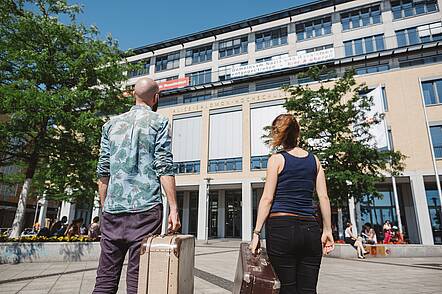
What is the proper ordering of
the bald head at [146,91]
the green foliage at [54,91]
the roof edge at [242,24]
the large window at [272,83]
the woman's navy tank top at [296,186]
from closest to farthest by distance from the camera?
the woman's navy tank top at [296,186], the bald head at [146,91], the green foliage at [54,91], the large window at [272,83], the roof edge at [242,24]

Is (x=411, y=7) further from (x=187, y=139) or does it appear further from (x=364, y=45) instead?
(x=187, y=139)

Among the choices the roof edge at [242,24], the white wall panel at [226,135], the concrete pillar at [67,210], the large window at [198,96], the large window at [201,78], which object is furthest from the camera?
the concrete pillar at [67,210]

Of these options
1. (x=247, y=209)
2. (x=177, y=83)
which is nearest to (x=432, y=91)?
(x=247, y=209)

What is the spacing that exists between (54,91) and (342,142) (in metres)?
11.7

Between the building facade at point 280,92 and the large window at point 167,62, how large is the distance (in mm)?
774

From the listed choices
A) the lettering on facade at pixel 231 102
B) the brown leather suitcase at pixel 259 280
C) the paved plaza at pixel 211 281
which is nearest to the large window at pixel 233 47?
the lettering on facade at pixel 231 102

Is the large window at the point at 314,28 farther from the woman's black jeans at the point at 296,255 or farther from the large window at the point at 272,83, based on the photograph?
the woman's black jeans at the point at 296,255

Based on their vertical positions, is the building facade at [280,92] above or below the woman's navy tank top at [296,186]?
above

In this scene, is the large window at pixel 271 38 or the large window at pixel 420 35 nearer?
the large window at pixel 420 35

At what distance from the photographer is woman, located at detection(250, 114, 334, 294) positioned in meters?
2.10

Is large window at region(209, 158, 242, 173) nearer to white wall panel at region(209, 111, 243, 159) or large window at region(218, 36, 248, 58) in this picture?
white wall panel at region(209, 111, 243, 159)

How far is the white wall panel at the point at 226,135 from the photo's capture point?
2700 centimetres

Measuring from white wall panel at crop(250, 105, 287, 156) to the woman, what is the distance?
75.8ft

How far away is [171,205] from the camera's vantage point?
2.06 metres
